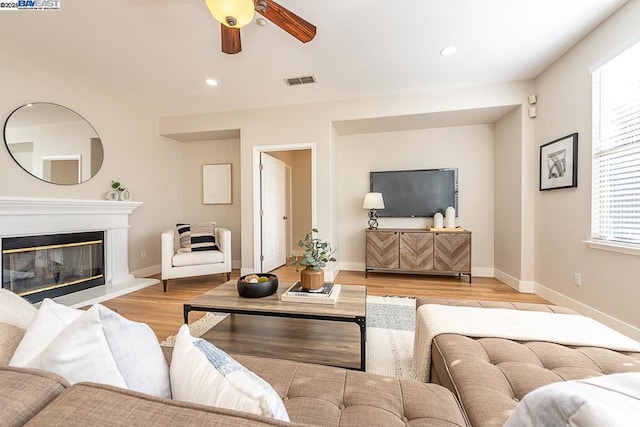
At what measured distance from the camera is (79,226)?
3.06m

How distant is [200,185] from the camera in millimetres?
4758

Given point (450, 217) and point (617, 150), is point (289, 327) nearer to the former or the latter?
point (450, 217)

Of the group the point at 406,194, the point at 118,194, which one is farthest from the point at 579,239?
the point at 118,194

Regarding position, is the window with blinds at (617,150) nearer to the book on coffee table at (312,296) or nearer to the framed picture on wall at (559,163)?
the framed picture on wall at (559,163)

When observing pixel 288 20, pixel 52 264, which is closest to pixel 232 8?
pixel 288 20

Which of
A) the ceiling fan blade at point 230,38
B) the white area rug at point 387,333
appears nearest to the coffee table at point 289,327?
the white area rug at point 387,333

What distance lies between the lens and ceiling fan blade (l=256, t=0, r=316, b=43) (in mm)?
1633

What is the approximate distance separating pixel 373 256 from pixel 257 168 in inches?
85.5

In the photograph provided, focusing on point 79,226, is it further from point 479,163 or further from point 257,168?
point 479,163

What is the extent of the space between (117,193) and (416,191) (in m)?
4.24

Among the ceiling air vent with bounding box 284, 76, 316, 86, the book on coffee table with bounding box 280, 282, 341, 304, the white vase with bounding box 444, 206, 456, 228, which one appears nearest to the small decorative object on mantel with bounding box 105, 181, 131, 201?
the ceiling air vent with bounding box 284, 76, 316, 86

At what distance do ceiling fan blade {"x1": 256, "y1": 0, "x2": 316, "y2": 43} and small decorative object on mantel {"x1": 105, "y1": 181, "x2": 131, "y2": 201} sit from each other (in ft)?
10.2

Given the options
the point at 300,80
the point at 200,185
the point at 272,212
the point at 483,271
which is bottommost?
the point at 483,271

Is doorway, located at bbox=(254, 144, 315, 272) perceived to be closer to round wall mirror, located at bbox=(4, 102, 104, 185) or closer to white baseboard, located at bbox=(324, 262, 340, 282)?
white baseboard, located at bbox=(324, 262, 340, 282)
